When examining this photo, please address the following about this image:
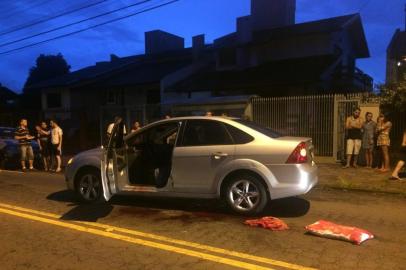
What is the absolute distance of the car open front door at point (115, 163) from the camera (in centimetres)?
711

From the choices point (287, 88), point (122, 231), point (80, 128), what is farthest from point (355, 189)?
point (80, 128)

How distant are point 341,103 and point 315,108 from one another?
3.13 feet

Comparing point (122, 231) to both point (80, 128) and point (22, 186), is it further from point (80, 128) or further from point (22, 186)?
point (80, 128)

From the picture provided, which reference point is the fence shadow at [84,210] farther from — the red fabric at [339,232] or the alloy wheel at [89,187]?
the red fabric at [339,232]

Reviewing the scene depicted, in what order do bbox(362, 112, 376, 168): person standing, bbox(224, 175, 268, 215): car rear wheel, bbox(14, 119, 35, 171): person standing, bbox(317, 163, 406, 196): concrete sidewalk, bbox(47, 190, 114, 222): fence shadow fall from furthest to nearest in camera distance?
bbox(14, 119, 35, 171): person standing
bbox(362, 112, 376, 168): person standing
bbox(317, 163, 406, 196): concrete sidewalk
bbox(47, 190, 114, 222): fence shadow
bbox(224, 175, 268, 215): car rear wheel

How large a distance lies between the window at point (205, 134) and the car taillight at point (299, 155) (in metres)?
1.03

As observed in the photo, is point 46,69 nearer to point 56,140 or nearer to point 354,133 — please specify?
point 56,140

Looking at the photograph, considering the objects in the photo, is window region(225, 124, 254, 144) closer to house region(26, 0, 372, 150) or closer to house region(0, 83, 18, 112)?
house region(26, 0, 372, 150)

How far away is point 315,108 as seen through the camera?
1462 centimetres

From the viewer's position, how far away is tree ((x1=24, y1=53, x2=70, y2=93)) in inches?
1825

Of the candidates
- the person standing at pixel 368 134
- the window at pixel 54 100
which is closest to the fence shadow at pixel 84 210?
the person standing at pixel 368 134

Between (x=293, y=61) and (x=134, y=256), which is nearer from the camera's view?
(x=134, y=256)

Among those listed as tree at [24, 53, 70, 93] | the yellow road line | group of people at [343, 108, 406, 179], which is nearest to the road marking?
the yellow road line

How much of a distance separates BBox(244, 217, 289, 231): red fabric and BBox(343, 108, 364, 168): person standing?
7052 millimetres
